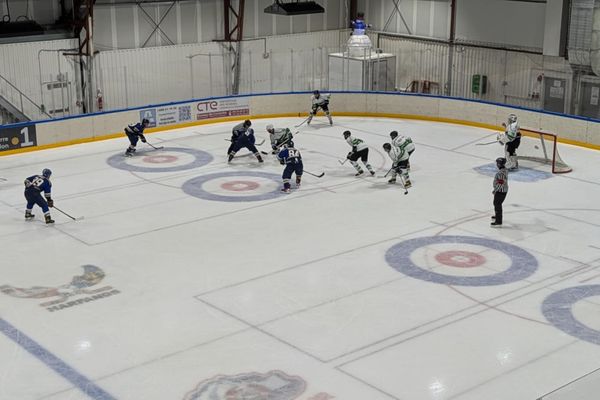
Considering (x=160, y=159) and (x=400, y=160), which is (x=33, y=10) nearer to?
(x=160, y=159)

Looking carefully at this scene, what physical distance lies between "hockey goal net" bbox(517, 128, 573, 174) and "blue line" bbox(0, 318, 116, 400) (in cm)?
1378

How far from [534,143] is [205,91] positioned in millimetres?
12779

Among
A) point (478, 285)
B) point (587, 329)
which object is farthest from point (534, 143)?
point (587, 329)

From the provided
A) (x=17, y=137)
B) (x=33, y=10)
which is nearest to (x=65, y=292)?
(x=17, y=137)

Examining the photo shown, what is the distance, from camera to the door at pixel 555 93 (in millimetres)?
28406

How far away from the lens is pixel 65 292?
14344mm

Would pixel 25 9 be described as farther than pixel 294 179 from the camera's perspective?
Yes

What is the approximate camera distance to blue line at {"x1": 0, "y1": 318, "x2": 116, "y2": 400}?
11.0 m

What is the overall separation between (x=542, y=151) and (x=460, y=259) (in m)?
7.95

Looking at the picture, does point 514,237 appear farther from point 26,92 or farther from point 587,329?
point 26,92

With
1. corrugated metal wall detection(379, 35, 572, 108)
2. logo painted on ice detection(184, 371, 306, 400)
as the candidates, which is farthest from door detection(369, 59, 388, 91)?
logo painted on ice detection(184, 371, 306, 400)

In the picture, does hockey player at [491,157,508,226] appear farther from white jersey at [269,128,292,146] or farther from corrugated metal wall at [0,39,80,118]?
corrugated metal wall at [0,39,80,118]

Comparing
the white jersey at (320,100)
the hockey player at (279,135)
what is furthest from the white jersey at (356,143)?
the white jersey at (320,100)

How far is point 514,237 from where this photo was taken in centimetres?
1692
